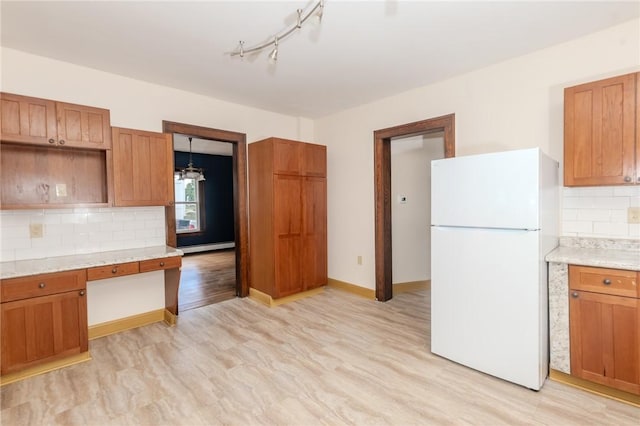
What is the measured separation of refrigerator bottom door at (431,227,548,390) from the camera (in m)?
2.05

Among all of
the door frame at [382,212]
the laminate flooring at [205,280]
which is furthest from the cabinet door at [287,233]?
the door frame at [382,212]

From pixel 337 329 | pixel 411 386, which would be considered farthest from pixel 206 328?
pixel 411 386

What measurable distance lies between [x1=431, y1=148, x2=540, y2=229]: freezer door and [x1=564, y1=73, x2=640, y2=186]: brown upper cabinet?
54 cm

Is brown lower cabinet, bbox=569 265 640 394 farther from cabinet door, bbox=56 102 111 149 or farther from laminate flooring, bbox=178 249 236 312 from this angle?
cabinet door, bbox=56 102 111 149

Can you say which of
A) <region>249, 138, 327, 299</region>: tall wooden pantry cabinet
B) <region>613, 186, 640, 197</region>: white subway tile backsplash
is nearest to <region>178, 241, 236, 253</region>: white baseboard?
<region>249, 138, 327, 299</region>: tall wooden pantry cabinet

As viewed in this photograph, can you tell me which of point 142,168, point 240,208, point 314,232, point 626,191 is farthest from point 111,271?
point 626,191

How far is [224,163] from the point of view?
8.19 meters

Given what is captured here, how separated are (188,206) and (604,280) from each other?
782 cm

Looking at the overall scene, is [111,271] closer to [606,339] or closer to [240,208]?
[240,208]

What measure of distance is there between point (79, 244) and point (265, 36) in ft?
8.30

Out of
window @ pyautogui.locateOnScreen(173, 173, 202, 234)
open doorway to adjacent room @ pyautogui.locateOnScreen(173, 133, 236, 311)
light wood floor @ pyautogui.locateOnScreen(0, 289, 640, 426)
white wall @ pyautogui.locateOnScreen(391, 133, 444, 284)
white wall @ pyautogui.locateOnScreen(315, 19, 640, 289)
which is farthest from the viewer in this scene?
window @ pyautogui.locateOnScreen(173, 173, 202, 234)

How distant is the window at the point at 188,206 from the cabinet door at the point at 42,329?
530 centimetres

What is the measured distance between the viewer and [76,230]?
113 inches

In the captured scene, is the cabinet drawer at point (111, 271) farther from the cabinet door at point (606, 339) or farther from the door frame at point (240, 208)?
the cabinet door at point (606, 339)
